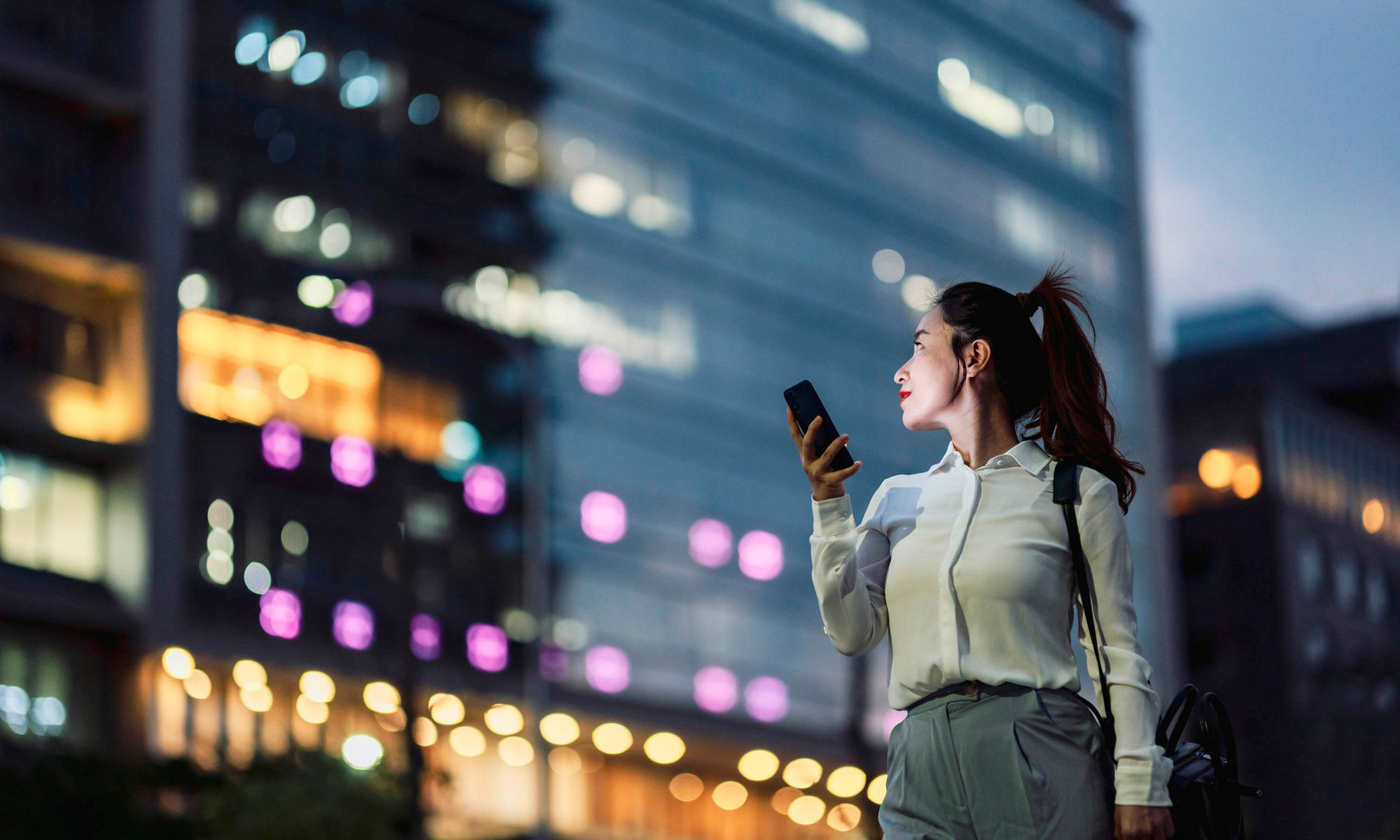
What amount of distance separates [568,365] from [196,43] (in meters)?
12.7

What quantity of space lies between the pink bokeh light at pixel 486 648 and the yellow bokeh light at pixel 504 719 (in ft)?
3.77

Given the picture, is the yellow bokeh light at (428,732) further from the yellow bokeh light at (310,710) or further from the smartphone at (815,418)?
the smartphone at (815,418)

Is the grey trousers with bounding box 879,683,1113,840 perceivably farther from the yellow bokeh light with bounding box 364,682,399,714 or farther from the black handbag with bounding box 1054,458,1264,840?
the yellow bokeh light with bounding box 364,682,399,714

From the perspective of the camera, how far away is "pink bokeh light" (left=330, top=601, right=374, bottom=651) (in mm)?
43438

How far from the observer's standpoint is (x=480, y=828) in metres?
47.5

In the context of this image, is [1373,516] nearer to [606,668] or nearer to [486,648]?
[606,668]

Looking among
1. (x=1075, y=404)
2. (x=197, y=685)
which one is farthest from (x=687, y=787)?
(x=1075, y=404)

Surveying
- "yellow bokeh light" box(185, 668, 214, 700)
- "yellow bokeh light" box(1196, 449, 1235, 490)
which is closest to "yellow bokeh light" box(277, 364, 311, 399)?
"yellow bokeh light" box(185, 668, 214, 700)

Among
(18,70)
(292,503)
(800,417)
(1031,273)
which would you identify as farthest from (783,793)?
(800,417)

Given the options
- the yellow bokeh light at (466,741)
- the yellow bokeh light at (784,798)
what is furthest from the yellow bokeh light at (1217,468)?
the yellow bokeh light at (466,741)

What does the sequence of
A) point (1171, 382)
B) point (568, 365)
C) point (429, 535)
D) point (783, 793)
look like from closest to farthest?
point (429, 535), point (568, 365), point (783, 793), point (1171, 382)

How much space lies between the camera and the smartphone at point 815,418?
4.28 m

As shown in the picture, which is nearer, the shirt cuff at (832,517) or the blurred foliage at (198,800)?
the shirt cuff at (832,517)

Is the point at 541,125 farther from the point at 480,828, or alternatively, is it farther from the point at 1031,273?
the point at 1031,273
